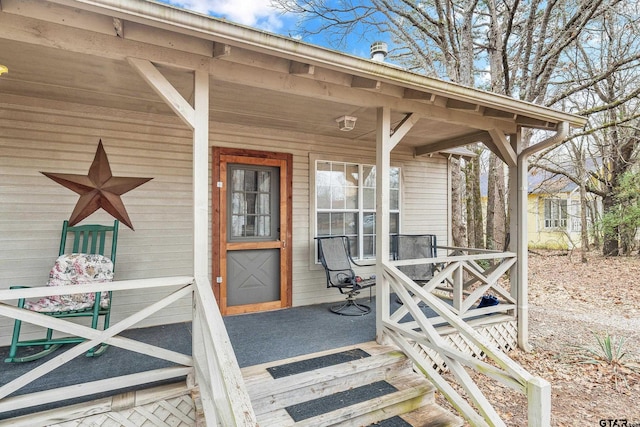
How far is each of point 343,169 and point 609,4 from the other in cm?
764

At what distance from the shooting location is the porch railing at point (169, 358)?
162 cm

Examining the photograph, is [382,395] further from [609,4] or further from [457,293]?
[609,4]

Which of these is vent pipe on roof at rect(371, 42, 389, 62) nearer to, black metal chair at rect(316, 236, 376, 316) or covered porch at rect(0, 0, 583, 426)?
covered porch at rect(0, 0, 583, 426)

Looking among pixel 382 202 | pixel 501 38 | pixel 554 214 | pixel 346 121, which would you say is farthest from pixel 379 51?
pixel 554 214

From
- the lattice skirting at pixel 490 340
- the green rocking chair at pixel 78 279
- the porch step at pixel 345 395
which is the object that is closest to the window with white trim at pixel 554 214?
the lattice skirting at pixel 490 340

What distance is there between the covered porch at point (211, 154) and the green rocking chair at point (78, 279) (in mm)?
205

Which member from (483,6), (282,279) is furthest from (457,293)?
(483,6)

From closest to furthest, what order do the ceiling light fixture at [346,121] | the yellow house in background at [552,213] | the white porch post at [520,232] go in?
the ceiling light fixture at [346,121]
the white porch post at [520,232]
the yellow house in background at [552,213]

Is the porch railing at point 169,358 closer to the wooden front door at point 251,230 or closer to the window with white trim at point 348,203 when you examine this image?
the wooden front door at point 251,230

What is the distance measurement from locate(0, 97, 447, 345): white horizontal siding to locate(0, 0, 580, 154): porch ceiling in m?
0.20

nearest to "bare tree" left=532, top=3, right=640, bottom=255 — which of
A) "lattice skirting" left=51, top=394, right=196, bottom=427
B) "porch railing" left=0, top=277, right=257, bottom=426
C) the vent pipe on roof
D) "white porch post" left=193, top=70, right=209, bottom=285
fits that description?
the vent pipe on roof

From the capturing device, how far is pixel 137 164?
3674mm

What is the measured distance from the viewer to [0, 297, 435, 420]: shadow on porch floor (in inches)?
101

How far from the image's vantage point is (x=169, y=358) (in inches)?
93.1
